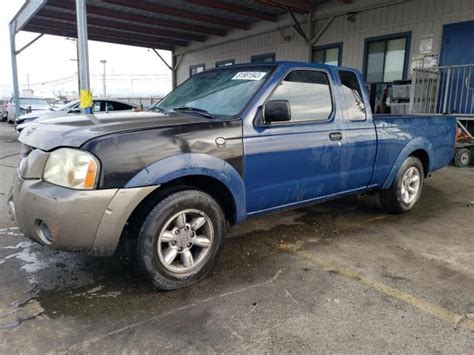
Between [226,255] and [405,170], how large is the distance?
273 cm

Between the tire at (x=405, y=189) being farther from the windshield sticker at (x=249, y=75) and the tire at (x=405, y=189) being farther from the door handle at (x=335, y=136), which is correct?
the windshield sticker at (x=249, y=75)

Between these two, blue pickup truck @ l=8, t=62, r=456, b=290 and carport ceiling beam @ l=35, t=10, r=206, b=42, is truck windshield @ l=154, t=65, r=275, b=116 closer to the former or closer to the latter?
blue pickup truck @ l=8, t=62, r=456, b=290

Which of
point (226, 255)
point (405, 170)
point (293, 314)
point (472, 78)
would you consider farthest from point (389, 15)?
point (293, 314)

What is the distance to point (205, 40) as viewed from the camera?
759 inches

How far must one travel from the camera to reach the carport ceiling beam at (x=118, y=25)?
48.8ft

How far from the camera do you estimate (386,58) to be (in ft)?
38.8

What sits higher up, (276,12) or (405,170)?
(276,12)

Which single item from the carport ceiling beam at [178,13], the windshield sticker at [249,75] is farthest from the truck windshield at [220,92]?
the carport ceiling beam at [178,13]

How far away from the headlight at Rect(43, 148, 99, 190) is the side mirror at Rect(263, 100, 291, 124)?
60.0 inches

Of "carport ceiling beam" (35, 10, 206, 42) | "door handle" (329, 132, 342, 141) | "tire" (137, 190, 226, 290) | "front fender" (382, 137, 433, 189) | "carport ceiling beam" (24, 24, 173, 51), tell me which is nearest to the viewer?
"tire" (137, 190, 226, 290)

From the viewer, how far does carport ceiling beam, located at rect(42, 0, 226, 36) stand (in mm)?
13312

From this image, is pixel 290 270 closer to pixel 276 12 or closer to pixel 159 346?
pixel 159 346

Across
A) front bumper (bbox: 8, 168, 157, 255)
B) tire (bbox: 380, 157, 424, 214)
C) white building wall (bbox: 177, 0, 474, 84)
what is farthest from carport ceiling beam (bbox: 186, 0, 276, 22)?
front bumper (bbox: 8, 168, 157, 255)

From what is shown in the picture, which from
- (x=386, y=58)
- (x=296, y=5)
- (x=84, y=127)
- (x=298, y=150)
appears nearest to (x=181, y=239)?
(x=84, y=127)
